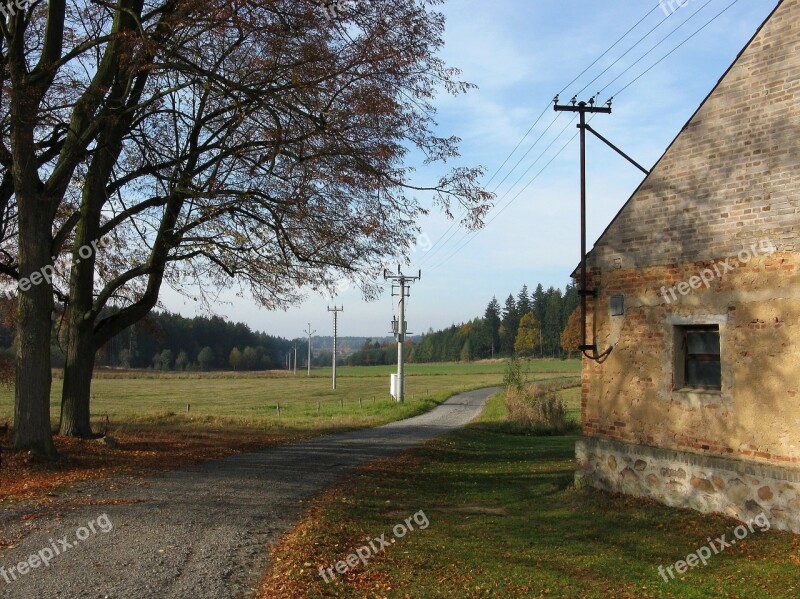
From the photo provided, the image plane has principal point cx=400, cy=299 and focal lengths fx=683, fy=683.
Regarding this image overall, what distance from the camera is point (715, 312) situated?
942 centimetres

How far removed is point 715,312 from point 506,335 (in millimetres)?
112624

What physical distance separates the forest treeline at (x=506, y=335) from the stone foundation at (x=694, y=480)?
247 feet

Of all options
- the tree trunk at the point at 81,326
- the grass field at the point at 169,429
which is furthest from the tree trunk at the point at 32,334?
the tree trunk at the point at 81,326

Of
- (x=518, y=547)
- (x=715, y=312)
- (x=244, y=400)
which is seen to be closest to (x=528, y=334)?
(x=244, y=400)

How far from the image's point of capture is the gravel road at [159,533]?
606 cm

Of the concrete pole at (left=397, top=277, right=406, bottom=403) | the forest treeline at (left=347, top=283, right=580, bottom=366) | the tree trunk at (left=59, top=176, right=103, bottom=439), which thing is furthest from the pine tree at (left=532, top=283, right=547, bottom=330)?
the tree trunk at (left=59, top=176, right=103, bottom=439)

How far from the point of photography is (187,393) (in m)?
60.4

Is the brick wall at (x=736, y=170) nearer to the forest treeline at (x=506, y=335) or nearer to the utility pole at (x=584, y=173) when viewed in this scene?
the utility pole at (x=584, y=173)

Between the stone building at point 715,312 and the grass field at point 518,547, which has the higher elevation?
the stone building at point 715,312

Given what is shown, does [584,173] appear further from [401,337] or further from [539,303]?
[539,303]

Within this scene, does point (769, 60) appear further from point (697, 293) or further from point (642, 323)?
point (642, 323)

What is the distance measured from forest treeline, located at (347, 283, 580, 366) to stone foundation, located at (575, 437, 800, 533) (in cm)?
7517

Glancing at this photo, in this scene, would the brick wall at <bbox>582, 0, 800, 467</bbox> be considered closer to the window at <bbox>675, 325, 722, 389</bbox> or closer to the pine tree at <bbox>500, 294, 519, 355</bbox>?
the window at <bbox>675, 325, 722, 389</bbox>

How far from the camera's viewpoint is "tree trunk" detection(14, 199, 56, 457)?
12.1m
